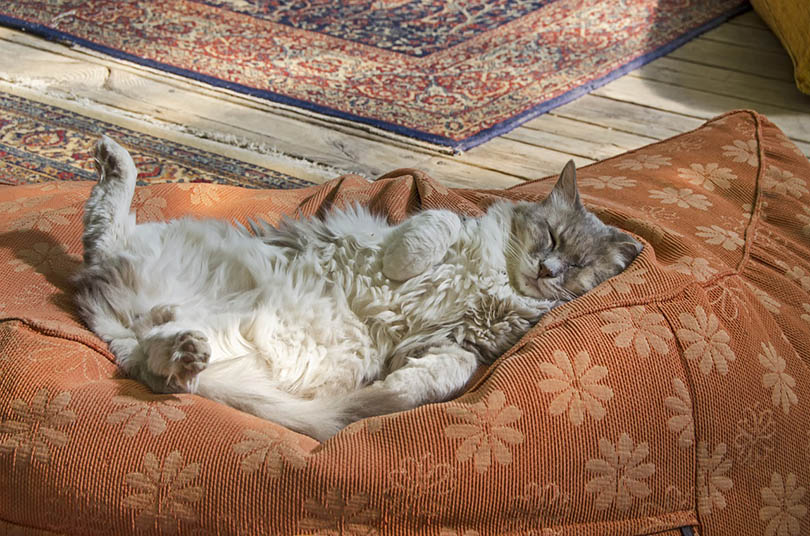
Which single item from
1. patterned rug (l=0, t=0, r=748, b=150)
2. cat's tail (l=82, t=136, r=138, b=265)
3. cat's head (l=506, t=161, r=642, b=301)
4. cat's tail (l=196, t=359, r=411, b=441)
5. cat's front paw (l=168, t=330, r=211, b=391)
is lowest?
patterned rug (l=0, t=0, r=748, b=150)

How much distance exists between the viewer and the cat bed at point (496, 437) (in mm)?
1203

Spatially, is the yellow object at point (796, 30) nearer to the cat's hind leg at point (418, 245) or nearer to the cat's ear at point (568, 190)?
the cat's ear at point (568, 190)

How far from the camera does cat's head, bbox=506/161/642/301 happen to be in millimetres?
1614

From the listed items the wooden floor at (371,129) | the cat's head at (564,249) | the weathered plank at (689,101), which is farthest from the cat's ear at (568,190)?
the weathered plank at (689,101)

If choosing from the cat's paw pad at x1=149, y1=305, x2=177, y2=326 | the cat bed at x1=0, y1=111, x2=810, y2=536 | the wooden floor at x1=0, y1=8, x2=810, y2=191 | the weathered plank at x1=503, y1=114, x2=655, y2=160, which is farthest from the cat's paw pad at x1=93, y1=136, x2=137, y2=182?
the weathered plank at x1=503, y1=114, x2=655, y2=160

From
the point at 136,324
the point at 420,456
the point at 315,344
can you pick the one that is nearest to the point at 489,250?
the point at 315,344

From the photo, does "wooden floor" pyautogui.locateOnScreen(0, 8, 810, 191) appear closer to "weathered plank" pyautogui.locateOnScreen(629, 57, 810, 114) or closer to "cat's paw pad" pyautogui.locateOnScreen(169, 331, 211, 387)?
"weathered plank" pyautogui.locateOnScreen(629, 57, 810, 114)

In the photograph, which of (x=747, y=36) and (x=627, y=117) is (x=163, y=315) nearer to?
(x=627, y=117)

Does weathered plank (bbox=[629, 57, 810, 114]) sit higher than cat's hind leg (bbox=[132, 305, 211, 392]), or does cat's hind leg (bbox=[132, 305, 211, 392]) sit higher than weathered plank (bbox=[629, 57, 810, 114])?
cat's hind leg (bbox=[132, 305, 211, 392])

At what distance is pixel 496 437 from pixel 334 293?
0.49m

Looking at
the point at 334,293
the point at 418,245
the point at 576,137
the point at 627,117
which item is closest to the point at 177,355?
the point at 334,293

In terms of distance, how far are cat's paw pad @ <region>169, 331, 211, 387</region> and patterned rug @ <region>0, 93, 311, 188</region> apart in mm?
1372

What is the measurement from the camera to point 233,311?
61.4 inches

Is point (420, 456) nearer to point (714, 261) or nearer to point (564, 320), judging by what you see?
point (564, 320)
